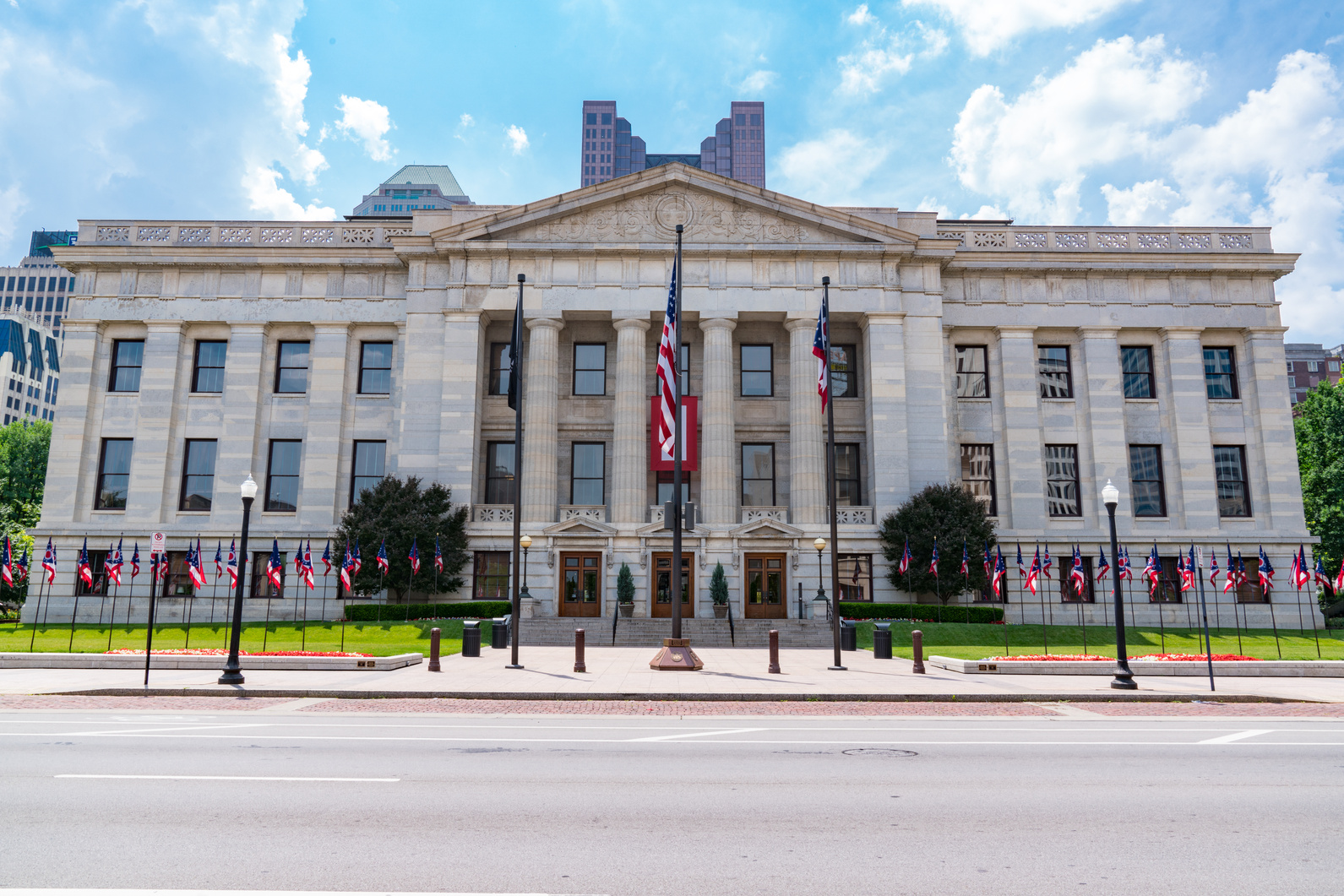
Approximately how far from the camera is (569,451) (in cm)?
4134

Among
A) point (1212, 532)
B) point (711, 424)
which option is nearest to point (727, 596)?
point (711, 424)

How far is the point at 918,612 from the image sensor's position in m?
35.0

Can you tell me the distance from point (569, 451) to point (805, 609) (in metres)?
14.2

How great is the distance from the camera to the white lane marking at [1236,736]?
11737 millimetres

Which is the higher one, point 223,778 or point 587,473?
point 587,473

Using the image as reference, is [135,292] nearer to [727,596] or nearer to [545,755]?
[727,596]

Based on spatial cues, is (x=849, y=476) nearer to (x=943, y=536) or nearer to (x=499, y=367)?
(x=943, y=536)

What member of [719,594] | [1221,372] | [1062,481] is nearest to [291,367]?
[719,594]

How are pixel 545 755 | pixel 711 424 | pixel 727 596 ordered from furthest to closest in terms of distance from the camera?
pixel 711 424
pixel 727 596
pixel 545 755

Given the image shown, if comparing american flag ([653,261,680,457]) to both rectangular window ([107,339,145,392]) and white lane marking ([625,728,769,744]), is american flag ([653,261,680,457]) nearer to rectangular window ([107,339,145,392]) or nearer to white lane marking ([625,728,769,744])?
white lane marking ([625,728,769,744])

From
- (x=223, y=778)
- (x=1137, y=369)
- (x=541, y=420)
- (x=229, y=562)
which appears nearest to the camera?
(x=223, y=778)

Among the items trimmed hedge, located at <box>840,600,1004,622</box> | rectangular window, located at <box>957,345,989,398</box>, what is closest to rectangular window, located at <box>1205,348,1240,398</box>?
rectangular window, located at <box>957,345,989,398</box>

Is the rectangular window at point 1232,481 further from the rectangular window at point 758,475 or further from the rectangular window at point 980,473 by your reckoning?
the rectangular window at point 758,475

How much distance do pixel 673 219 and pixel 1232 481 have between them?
31.3 metres
